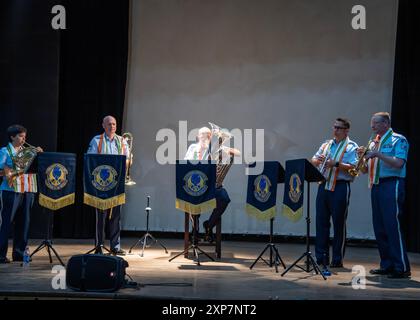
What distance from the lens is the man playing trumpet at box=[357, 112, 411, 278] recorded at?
6.63 metres

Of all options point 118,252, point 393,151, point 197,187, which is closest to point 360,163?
point 393,151

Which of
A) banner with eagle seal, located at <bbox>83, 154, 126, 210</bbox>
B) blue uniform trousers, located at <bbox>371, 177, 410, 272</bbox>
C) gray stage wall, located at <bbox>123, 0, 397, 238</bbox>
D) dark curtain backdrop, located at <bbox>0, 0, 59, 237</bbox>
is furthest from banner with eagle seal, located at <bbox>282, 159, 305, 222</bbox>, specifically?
dark curtain backdrop, located at <bbox>0, 0, 59, 237</bbox>

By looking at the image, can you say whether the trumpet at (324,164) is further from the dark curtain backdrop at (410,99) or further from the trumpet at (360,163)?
the dark curtain backdrop at (410,99)

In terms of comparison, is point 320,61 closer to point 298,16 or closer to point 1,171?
point 298,16

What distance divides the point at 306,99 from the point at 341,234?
3.68 meters

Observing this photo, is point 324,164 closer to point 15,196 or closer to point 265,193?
point 265,193

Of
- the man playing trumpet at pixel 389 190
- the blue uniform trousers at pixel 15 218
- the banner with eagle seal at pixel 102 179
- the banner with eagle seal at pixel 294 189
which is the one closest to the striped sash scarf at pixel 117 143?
the banner with eagle seal at pixel 102 179

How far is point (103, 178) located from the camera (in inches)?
281

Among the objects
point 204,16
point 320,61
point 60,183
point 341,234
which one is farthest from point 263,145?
point 60,183

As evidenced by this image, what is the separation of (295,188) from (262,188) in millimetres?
594

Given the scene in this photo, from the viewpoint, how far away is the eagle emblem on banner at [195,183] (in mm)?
7395

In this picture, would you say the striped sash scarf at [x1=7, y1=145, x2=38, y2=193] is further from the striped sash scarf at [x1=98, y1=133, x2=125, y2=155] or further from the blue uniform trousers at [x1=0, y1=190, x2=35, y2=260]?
the striped sash scarf at [x1=98, y1=133, x2=125, y2=155]

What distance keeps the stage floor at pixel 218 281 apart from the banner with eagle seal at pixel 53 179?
29.9 inches

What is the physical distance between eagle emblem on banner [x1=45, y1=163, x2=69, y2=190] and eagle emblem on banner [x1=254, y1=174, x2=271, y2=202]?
2.32 meters
